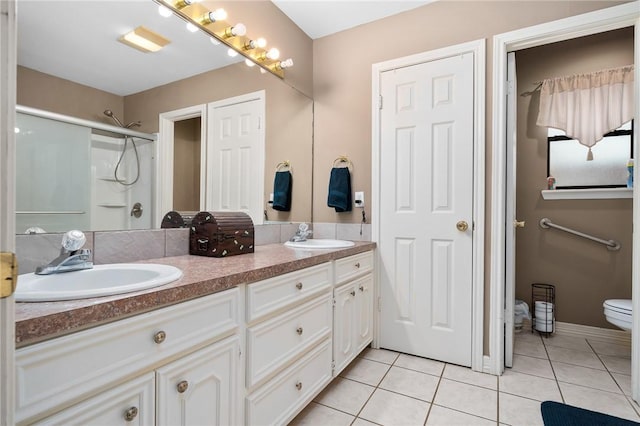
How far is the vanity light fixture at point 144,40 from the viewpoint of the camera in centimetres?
143

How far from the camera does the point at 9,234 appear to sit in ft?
1.54

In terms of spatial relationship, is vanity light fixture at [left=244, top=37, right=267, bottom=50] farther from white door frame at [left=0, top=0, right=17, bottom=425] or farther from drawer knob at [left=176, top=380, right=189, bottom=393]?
drawer knob at [left=176, top=380, right=189, bottom=393]

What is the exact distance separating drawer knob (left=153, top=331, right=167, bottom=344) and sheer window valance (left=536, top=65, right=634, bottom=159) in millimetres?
3108

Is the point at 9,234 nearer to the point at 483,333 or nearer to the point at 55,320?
the point at 55,320

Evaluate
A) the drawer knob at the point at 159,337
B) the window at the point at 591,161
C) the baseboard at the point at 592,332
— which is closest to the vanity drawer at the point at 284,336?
the drawer knob at the point at 159,337

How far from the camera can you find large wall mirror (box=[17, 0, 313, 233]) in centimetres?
117

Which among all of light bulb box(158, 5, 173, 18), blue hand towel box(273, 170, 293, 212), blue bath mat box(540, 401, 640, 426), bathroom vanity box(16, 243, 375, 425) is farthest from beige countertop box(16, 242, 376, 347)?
blue bath mat box(540, 401, 640, 426)

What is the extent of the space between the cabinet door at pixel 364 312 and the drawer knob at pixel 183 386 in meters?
1.26

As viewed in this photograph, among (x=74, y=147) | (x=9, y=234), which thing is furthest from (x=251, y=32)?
(x=9, y=234)

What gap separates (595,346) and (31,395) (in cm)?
330

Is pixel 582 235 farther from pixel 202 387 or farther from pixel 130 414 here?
pixel 130 414

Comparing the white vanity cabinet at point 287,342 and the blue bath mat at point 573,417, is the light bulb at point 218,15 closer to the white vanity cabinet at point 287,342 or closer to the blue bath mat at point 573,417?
the white vanity cabinet at point 287,342

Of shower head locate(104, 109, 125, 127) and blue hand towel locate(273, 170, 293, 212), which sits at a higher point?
shower head locate(104, 109, 125, 127)

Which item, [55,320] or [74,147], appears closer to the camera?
[55,320]
